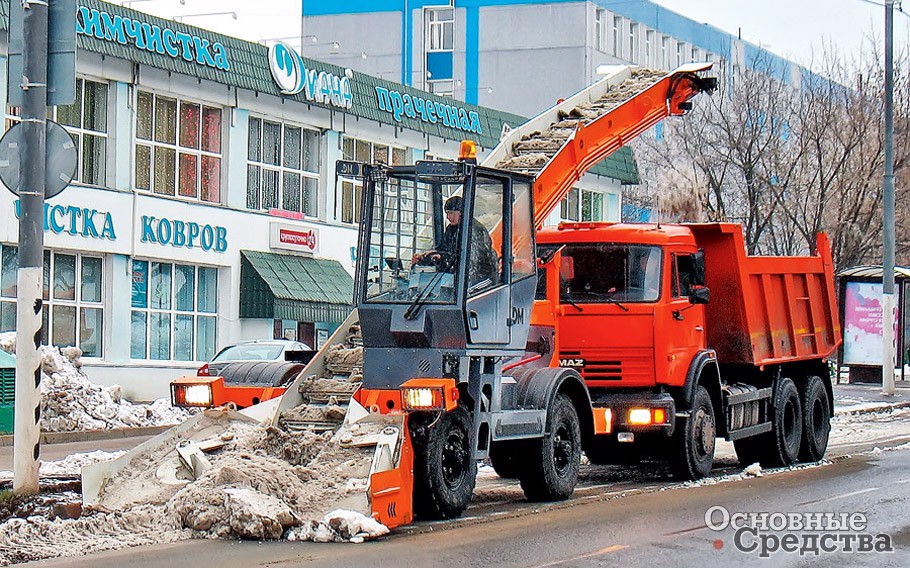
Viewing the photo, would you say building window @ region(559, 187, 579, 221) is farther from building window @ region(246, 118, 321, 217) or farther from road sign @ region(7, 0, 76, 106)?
road sign @ region(7, 0, 76, 106)

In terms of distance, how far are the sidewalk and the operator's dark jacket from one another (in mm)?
16725

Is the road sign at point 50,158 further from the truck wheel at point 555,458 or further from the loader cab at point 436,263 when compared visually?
the truck wheel at point 555,458

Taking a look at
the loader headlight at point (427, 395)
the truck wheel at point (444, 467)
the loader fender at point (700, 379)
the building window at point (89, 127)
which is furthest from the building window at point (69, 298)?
the loader headlight at point (427, 395)

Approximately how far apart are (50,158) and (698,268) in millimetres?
7377

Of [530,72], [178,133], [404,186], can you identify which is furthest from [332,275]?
[530,72]

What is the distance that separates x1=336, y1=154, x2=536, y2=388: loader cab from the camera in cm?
1273

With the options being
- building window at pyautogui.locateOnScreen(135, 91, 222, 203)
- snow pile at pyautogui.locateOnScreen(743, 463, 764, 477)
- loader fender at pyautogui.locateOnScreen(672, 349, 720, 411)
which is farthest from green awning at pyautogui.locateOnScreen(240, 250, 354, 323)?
snow pile at pyautogui.locateOnScreen(743, 463, 764, 477)

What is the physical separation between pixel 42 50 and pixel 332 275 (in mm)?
22136

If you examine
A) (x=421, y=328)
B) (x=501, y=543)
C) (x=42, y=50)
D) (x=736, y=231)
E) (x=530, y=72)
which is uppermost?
(x=530, y=72)

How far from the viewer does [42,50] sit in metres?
13.1

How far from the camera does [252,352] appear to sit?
26.0 metres

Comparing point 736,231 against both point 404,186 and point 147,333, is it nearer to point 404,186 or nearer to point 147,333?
point 404,186

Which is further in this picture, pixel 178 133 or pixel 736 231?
pixel 178 133

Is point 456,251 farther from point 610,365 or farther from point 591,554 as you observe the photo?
point 610,365
